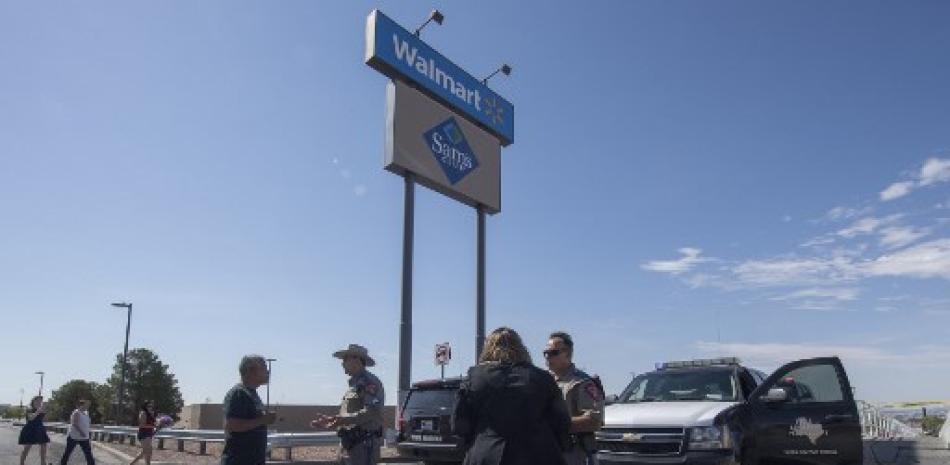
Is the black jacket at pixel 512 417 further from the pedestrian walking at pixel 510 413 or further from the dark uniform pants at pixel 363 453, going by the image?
the dark uniform pants at pixel 363 453

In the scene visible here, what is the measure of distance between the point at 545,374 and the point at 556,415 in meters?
0.21

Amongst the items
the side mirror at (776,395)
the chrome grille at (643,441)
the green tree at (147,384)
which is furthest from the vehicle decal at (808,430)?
the green tree at (147,384)

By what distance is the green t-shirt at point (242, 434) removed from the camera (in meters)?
5.70

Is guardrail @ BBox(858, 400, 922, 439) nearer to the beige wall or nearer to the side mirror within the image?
the side mirror

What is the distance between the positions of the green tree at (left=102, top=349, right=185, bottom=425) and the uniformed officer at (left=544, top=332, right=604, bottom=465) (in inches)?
2862

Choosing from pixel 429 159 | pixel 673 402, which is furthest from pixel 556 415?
pixel 429 159

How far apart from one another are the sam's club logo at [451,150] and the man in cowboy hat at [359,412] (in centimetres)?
1619

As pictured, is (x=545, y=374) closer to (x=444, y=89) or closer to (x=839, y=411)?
(x=839, y=411)

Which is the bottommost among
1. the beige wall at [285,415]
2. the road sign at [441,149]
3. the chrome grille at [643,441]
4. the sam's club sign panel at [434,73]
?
the beige wall at [285,415]

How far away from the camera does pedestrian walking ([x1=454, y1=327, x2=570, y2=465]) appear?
3674 mm

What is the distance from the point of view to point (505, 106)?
2764cm

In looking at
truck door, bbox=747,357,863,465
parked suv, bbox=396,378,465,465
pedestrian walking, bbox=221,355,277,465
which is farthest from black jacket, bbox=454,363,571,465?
parked suv, bbox=396,378,465,465

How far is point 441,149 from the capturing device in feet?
76.3

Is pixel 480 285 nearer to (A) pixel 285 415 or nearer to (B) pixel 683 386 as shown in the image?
(B) pixel 683 386
